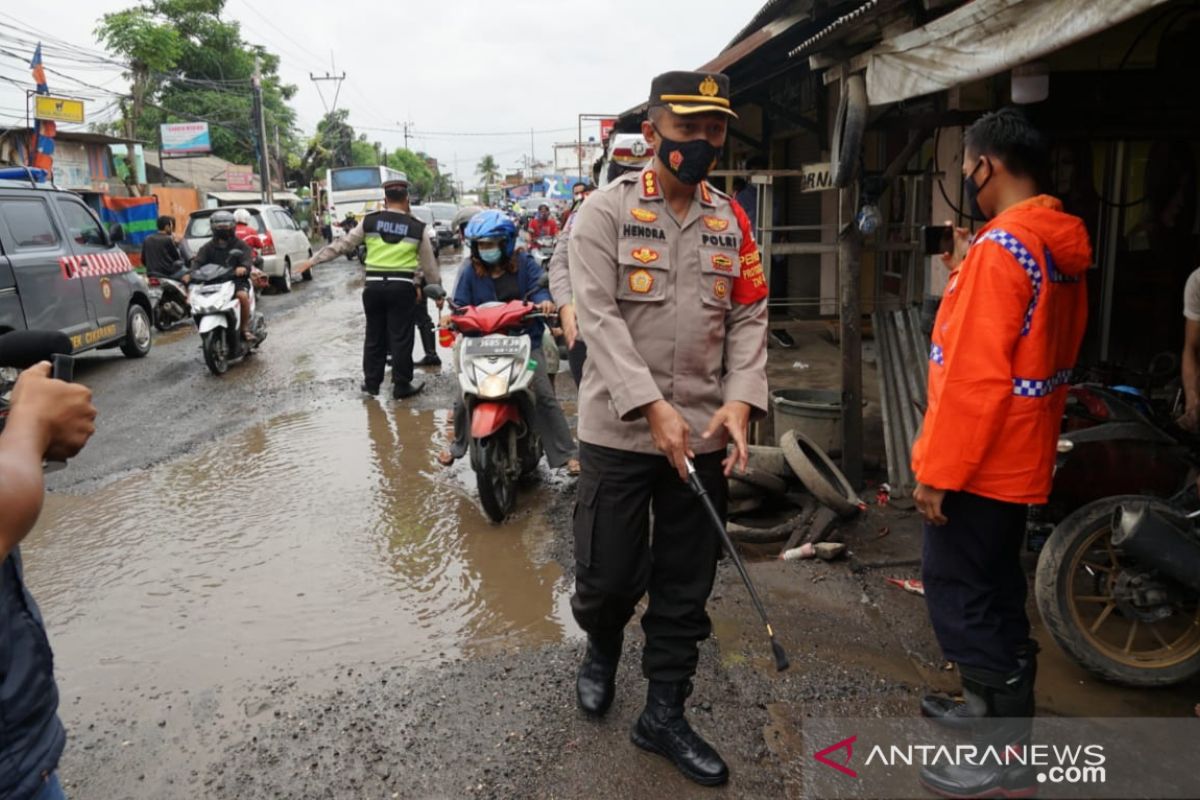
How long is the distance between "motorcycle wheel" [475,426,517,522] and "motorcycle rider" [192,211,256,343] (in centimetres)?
562

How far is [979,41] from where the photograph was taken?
10.6 feet

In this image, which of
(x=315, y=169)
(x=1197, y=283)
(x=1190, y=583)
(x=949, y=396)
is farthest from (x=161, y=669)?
(x=315, y=169)

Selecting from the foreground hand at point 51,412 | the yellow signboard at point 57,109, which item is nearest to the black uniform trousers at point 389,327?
the foreground hand at point 51,412

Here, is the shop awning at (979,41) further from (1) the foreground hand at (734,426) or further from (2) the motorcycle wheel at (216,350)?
(2) the motorcycle wheel at (216,350)

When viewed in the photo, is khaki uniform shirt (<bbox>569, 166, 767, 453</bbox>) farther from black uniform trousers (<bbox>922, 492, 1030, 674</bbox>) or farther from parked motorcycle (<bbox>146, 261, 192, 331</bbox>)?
parked motorcycle (<bbox>146, 261, 192, 331</bbox>)

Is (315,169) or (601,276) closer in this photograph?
(601,276)

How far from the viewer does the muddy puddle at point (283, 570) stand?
139 inches

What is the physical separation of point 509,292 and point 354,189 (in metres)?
25.7

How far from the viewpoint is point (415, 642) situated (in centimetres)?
358

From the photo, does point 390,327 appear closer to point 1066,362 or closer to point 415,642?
point 415,642

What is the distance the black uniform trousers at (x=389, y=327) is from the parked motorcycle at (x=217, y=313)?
2242 mm

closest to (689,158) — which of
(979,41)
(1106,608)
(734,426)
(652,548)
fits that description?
(734,426)

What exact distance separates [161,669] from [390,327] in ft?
14.8

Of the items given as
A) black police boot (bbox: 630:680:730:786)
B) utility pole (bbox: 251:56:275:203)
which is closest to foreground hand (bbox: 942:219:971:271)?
black police boot (bbox: 630:680:730:786)
